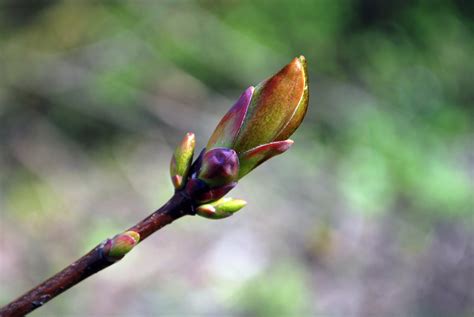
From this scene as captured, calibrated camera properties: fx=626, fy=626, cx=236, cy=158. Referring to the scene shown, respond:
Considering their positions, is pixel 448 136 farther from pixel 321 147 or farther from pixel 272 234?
pixel 272 234

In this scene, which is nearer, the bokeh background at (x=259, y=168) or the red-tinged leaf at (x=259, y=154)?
the red-tinged leaf at (x=259, y=154)

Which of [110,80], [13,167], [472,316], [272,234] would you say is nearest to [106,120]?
[110,80]

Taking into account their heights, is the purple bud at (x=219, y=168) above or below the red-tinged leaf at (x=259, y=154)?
below

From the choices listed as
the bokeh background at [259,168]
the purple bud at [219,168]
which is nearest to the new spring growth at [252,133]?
the purple bud at [219,168]

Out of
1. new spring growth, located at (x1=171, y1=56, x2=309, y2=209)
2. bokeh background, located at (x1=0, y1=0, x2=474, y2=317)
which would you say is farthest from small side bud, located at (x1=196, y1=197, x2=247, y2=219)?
bokeh background, located at (x1=0, y1=0, x2=474, y2=317)

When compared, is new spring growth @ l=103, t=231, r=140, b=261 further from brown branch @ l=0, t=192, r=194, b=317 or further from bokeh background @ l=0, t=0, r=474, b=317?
bokeh background @ l=0, t=0, r=474, b=317

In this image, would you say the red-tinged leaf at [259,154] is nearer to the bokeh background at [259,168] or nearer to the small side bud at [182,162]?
the small side bud at [182,162]
